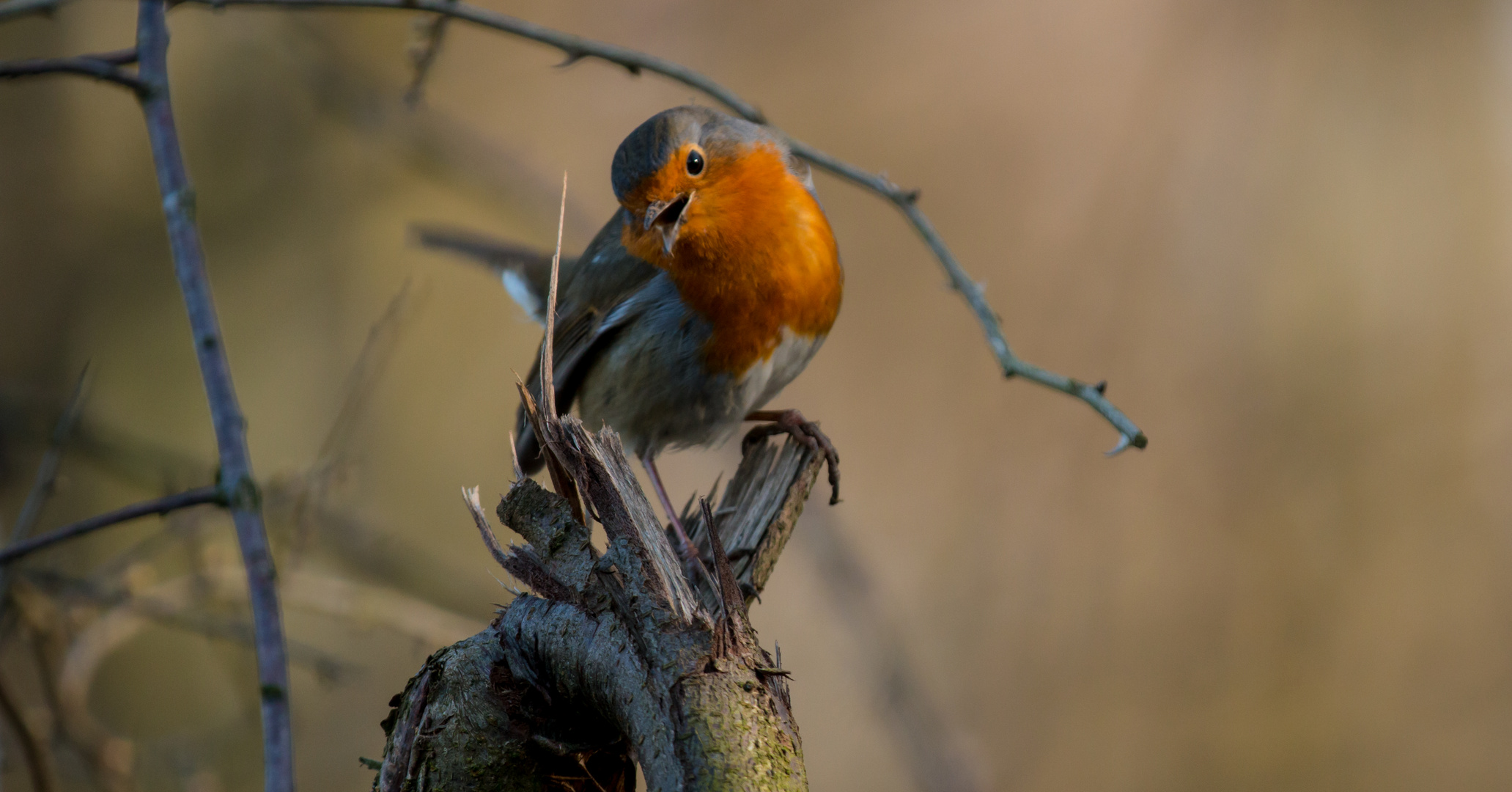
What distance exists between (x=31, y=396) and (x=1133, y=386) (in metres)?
3.55

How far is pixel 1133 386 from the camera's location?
13.1 feet

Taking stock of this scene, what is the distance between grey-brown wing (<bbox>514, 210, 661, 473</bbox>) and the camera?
86.9 inches

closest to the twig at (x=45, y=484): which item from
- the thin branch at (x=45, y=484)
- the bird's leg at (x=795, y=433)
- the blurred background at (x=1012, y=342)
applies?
the thin branch at (x=45, y=484)

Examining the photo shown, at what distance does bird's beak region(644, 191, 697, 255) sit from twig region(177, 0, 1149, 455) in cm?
33

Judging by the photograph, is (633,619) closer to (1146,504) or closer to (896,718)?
(896,718)

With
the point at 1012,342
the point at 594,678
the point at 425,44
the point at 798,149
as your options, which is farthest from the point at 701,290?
the point at 1012,342

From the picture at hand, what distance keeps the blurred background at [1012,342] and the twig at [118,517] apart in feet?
8.76

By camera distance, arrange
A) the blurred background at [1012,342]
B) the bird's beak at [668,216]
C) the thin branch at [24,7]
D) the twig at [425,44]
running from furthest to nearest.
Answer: the blurred background at [1012,342]
the bird's beak at [668,216]
the twig at [425,44]
the thin branch at [24,7]

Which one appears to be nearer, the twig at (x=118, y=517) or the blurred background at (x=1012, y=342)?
the twig at (x=118, y=517)

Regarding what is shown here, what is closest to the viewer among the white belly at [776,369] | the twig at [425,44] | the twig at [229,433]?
the twig at [229,433]

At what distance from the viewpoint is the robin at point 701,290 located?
1.91 metres

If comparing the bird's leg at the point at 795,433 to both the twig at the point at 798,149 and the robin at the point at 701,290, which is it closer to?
the robin at the point at 701,290

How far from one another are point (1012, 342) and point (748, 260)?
221 centimetres

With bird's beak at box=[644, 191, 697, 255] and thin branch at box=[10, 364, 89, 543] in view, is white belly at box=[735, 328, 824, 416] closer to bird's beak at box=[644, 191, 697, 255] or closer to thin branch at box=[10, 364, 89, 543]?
bird's beak at box=[644, 191, 697, 255]
